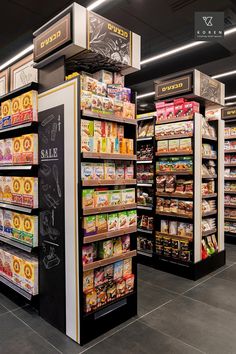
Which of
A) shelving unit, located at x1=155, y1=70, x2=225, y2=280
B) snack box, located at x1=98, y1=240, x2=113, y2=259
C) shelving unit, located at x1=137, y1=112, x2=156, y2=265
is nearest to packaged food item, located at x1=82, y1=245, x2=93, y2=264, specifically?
snack box, located at x1=98, y1=240, x2=113, y2=259

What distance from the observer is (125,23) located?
6016mm

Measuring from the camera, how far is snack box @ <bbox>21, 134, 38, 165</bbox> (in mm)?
2980

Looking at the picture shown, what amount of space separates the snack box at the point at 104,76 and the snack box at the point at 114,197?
44.8 inches

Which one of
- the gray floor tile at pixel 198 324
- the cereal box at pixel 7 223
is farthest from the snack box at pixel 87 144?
the gray floor tile at pixel 198 324

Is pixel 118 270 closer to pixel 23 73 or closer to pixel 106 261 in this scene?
pixel 106 261

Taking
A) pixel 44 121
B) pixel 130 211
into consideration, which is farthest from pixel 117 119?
pixel 130 211

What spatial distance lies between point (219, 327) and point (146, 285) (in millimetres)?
1245

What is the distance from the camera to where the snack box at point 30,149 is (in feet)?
9.78

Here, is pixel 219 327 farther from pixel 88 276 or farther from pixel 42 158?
pixel 42 158

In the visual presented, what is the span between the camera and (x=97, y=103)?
2.71 metres

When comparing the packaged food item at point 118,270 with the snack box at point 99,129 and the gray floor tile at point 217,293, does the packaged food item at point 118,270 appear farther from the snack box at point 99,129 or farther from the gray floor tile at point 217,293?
the snack box at point 99,129

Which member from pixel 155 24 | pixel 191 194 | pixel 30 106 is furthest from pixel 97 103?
pixel 155 24

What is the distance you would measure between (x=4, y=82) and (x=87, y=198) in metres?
2.10
